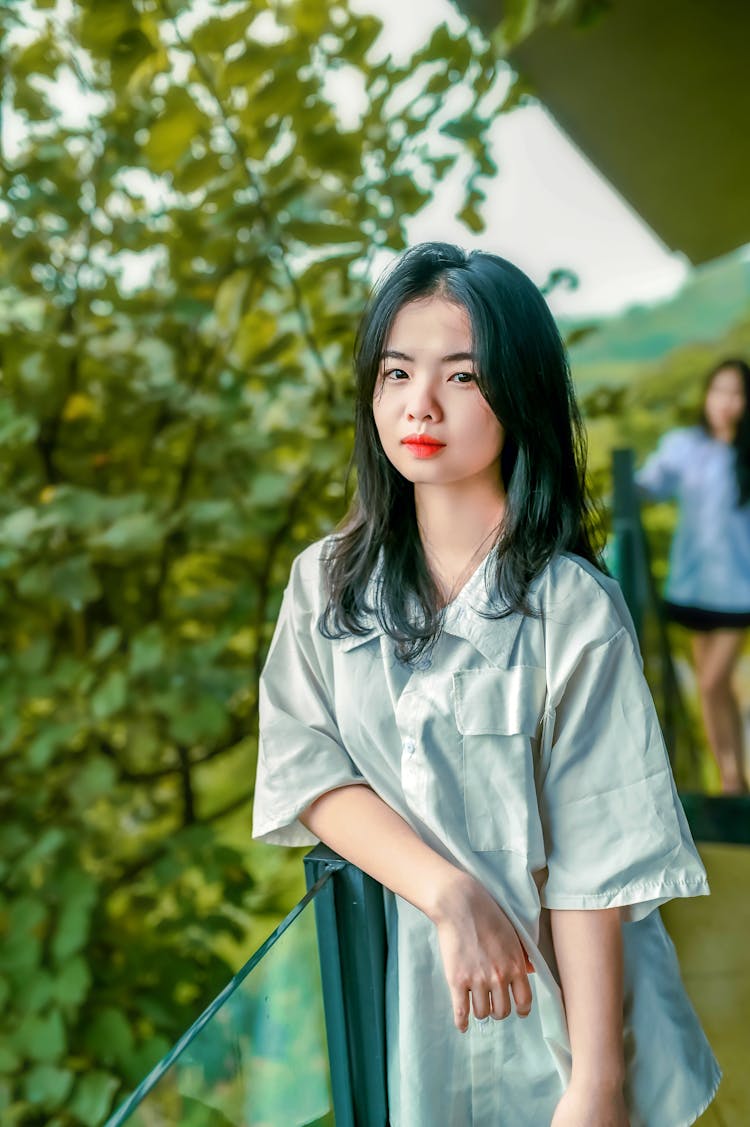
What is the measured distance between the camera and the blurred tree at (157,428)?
1.43 meters

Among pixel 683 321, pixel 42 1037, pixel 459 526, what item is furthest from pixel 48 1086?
pixel 683 321

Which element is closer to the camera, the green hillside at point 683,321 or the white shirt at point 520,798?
the white shirt at point 520,798

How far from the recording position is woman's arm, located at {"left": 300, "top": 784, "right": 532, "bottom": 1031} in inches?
24.1

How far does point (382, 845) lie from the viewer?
666 millimetres

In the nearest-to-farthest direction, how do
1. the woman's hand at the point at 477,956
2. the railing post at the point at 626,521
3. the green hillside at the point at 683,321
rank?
the woman's hand at the point at 477,956 < the railing post at the point at 626,521 < the green hillside at the point at 683,321

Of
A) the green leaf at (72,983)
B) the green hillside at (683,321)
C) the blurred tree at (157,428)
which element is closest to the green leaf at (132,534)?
the blurred tree at (157,428)

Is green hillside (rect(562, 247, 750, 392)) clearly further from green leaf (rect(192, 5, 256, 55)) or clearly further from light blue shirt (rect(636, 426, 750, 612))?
green leaf (rect(192, 5, 256, 55))

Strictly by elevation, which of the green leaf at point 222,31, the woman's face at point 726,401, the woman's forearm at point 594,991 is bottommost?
the woman's forearm at point 594,991

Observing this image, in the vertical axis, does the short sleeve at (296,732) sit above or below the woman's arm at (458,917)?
above

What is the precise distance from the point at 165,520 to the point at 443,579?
91 cm

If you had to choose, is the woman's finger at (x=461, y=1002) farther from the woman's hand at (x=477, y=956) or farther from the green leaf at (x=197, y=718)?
the green leaf at (x=197, y=718)

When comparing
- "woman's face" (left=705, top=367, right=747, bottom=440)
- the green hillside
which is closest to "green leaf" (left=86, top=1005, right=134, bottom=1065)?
"woman's face" (left=705, top=367, right=747, bottom=440)

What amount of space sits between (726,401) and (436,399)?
2.41 metres

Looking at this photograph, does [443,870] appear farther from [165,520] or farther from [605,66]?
[605,66]
